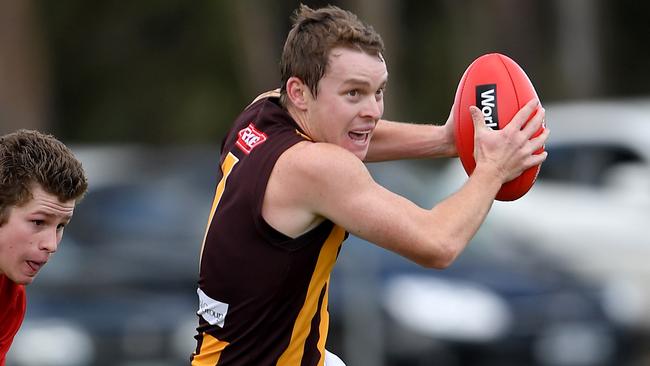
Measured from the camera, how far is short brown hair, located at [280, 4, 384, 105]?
16.1 feet

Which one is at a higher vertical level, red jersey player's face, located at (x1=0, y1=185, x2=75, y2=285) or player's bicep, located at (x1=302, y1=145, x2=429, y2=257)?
player's bicep, located at (x1=302, y1=145, x2=429, y2=257)

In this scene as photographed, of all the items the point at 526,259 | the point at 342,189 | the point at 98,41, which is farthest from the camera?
the point at 98,41

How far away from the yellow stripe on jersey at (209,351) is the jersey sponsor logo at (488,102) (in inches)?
50.1

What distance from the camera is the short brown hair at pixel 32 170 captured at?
4844 mm

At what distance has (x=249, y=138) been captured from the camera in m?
5.07

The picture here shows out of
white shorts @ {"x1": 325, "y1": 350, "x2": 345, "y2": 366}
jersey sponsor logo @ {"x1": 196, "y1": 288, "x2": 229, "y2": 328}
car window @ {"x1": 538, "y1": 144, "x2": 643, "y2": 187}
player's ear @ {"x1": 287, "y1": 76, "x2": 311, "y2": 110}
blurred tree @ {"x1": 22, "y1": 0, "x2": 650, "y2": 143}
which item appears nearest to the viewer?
player's ear @ {"x1": 287, "y1": 76, "x2": 311, "y2": 110}

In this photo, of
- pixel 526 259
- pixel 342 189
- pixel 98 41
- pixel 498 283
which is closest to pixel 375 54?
pixel 342 189

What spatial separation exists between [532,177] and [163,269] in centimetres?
540

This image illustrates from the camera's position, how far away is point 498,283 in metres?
10.5

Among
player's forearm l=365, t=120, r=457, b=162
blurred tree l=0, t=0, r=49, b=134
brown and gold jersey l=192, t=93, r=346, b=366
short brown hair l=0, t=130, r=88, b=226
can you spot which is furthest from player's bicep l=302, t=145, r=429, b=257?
blurred tree l=0, t=0, r=49, b=134

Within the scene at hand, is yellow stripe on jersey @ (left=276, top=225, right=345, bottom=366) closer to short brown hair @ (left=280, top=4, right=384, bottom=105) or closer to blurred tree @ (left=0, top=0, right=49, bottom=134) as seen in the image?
short brown hair @ (left=280, top=4, right=384, bottom=105)

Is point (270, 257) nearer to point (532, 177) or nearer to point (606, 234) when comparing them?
point (532, 177)

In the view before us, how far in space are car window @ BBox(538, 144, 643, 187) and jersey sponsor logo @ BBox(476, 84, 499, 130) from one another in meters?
9.68

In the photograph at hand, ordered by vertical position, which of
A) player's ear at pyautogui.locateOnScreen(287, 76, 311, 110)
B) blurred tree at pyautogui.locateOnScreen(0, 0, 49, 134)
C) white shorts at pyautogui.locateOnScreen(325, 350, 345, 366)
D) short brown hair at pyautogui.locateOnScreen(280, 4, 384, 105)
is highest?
short brown hair at pyautogui.locateOnScreen(280, 4, 384, 105)
